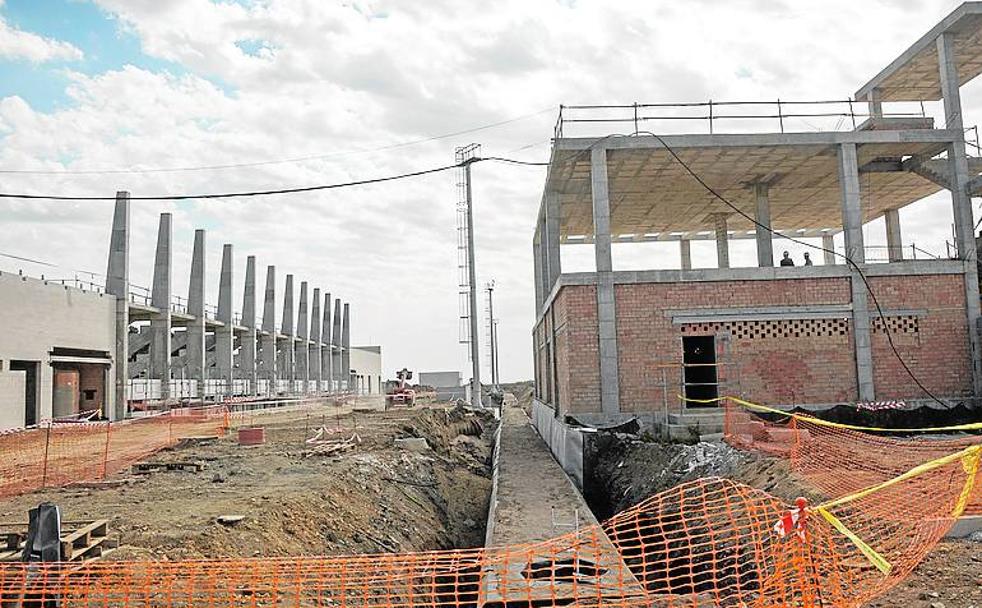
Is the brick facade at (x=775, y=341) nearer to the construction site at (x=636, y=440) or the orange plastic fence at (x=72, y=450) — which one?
the construction site at (x=636, y=440)

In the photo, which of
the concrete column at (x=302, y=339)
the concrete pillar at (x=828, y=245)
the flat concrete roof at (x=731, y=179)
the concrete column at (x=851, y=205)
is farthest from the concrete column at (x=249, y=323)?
the concrete column at (x=851, y=205)

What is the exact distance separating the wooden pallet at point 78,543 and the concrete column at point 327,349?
7192cm

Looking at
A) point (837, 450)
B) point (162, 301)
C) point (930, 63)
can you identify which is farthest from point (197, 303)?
point (837, 450)

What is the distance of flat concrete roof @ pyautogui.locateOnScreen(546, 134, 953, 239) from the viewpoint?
2017 centimetres

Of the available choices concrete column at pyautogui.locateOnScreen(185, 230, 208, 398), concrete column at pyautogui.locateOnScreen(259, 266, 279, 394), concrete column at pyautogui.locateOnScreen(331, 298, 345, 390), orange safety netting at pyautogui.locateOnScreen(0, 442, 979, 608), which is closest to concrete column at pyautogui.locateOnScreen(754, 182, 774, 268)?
orange safety netting at pyautogui.locateOnScreen(0, 442, 979, 608)

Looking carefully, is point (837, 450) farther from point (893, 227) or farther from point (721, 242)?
point (893, 227)

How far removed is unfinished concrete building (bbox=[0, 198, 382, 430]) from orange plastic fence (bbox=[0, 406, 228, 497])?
390 cm

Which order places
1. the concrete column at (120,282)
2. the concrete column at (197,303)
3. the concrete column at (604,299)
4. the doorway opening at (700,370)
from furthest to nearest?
1. the concrete column at (197,303)
2. the concrete column at (120,282)
3. the doorway opening at (700,370)
4. the concrete column at (604,299)

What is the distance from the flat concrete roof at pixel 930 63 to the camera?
19.9 m

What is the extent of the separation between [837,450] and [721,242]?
16642 millimetres

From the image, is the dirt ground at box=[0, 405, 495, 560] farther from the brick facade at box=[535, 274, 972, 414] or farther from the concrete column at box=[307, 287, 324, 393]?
the concrete column at box=[307, 287, 324, 393]

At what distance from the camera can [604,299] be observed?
19281mm

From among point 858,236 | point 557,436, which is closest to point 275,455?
point 557,436

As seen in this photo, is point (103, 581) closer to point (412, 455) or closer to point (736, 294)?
point (412, 455)
